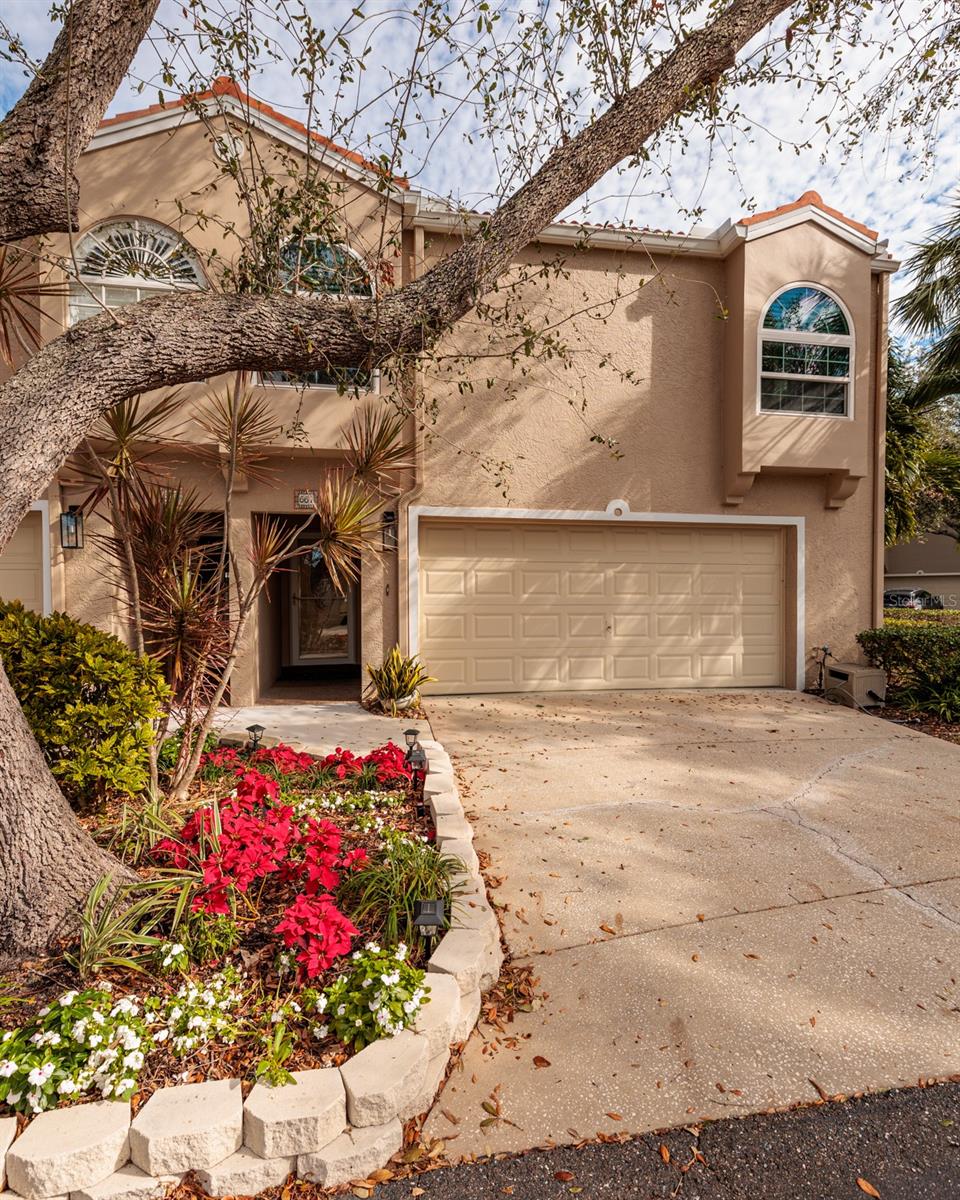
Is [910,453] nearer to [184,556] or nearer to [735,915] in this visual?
[735,915]

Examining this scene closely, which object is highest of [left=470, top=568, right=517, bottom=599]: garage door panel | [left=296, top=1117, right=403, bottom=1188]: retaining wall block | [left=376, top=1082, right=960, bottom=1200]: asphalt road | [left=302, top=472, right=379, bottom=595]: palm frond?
[left=302, top=472, right=379, bottom=595]: palm frond

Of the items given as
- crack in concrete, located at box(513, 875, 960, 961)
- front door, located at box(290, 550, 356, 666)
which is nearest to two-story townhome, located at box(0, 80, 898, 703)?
front door, located at box(290, 550, 356, 666)

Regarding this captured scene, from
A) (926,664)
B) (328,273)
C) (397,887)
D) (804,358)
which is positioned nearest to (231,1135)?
(397,887)

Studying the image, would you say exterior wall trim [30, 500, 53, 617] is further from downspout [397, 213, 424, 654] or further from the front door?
the front door

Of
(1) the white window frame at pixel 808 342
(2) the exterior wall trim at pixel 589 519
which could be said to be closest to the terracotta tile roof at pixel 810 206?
(1) the white window frame at pixel 808 342

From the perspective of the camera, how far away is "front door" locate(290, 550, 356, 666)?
11.8 m

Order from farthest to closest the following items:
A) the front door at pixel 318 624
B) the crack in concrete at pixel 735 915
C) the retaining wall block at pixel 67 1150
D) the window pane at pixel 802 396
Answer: the front door at pixel 318 624 → the window pane at pixel 802 396 → the crack in concrete at pixel 735 915 → the retaining wall block at pixel 67 1150

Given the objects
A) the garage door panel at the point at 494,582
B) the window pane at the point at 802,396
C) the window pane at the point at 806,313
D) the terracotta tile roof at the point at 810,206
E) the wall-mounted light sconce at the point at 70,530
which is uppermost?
the terracotta tile roof at the point at 810,206

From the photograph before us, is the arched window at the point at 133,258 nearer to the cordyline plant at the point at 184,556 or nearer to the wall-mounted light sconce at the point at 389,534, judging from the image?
the wall-mounted light sconce at the point at 389,534

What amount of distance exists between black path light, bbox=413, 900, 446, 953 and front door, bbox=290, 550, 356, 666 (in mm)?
9344

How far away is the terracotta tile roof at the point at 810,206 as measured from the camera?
844 centimetres

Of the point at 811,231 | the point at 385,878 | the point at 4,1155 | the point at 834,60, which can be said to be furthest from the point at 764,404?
the point at 4,1155

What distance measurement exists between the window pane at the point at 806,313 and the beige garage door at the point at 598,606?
2844 mm

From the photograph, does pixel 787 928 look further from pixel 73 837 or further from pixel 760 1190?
pixel 73 837
